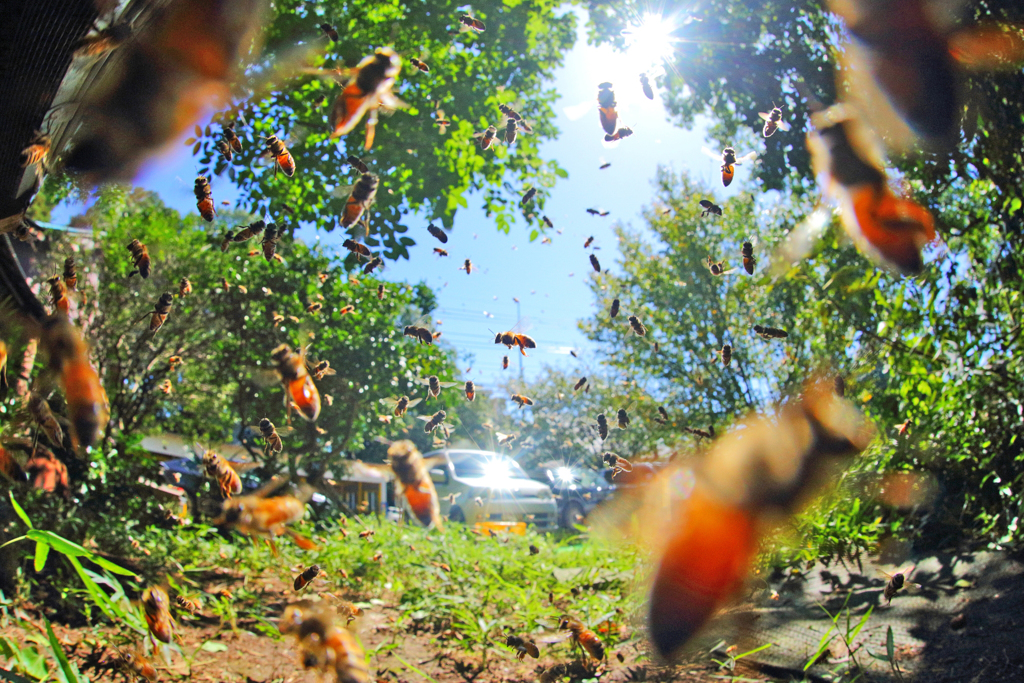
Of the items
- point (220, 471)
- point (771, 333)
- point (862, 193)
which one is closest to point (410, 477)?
point (220, 471)

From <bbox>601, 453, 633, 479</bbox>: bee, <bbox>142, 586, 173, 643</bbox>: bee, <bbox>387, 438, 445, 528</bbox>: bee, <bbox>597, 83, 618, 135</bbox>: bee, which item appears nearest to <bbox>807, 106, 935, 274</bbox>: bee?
<bbox>597, 83, 618, 135</bbox>: bee

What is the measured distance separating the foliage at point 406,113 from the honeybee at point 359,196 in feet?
9.00

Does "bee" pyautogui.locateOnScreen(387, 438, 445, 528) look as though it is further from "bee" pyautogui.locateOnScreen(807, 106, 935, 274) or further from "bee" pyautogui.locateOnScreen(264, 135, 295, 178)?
"bee" pyautogui.locateOnScreen(807, 106, 935, 274)

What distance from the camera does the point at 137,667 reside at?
6.98 ft

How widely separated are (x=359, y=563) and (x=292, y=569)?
70 centimetres

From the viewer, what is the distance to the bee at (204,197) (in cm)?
255

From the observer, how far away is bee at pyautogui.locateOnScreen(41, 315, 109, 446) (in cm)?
142

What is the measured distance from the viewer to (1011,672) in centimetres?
188

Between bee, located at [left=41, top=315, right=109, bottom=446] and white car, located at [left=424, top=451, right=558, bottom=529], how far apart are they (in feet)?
28.0

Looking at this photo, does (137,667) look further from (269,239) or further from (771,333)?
(771,333)

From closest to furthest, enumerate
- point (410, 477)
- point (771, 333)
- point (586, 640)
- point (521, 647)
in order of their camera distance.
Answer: point (410, 477) → point (586, 640) → point (521, 647) → point (771, 333)

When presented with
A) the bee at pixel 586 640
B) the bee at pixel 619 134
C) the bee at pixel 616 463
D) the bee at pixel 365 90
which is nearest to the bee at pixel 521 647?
the bee at pixel 586 640

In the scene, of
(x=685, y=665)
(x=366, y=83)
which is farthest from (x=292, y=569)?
(x=366, y=83)

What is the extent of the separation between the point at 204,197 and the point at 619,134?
2.14 metres
